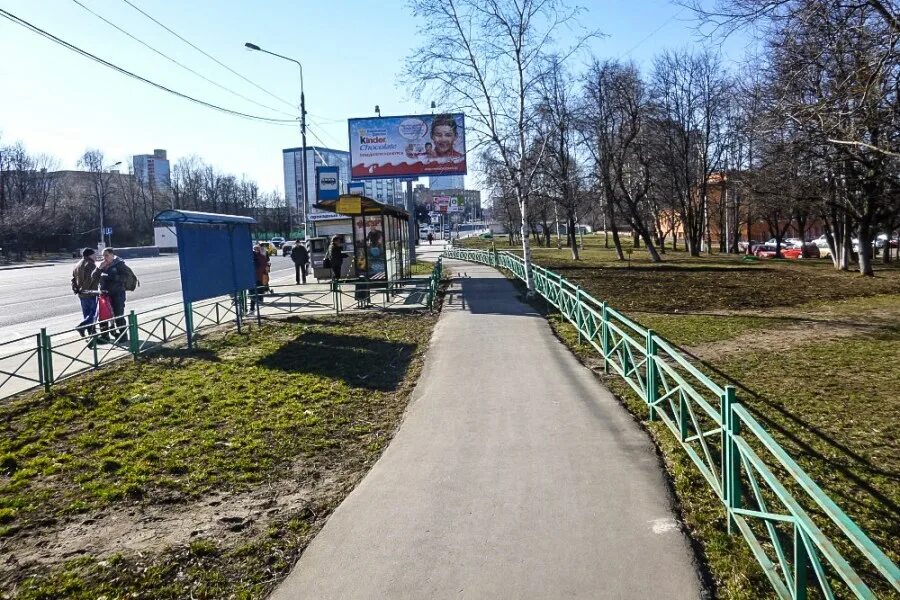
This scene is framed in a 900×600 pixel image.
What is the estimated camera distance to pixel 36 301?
21.8 meters

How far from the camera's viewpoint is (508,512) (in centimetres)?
489

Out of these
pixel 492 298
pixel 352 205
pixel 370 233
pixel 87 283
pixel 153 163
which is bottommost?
pixel 492 298

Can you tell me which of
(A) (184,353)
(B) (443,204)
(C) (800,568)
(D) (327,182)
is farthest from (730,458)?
(B) (443,204)

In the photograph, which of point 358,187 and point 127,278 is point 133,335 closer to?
→ point 127,278

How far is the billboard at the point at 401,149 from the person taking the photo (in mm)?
30781

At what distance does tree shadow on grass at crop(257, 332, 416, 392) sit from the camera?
9859 millimetres

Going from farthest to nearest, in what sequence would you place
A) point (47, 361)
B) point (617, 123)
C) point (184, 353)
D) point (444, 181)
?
point (444, 181), point (617, 123), point (184, 353), point (47, 361)

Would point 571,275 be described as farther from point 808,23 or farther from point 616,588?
point 616,588

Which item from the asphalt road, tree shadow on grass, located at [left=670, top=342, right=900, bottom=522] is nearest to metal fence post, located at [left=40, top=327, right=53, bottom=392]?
the asphalt road

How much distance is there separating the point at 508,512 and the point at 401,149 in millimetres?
27725

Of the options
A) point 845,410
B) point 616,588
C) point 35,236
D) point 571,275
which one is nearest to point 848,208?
point 571,275

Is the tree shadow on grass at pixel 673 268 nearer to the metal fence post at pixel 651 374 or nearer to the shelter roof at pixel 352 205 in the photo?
the shelter roof at pixel 352 205

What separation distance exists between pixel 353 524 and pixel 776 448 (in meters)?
2.78

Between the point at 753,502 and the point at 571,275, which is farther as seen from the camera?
the point at 571,275
